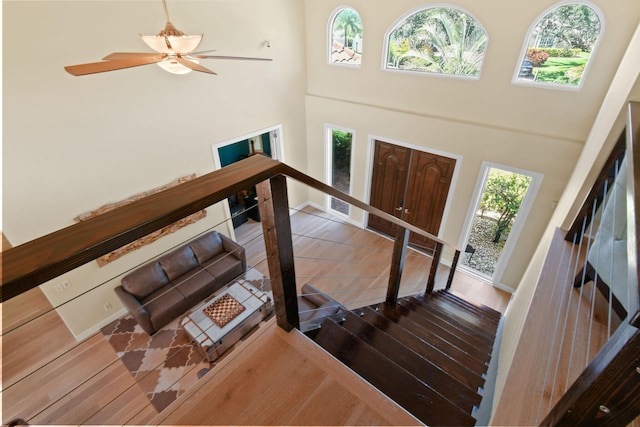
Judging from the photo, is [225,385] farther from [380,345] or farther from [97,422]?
[97,422]

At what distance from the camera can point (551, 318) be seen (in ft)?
5.72

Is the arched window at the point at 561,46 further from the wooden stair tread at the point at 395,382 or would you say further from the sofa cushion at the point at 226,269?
the sofa cushion at the point at 226,269

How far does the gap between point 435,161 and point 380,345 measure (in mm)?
3602

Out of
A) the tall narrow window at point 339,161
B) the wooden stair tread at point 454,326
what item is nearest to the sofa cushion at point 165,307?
the wooden stair tread at point 454,326

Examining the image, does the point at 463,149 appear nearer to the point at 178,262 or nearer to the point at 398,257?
the point at 398,257

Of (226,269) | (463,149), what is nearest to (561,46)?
(463,149)

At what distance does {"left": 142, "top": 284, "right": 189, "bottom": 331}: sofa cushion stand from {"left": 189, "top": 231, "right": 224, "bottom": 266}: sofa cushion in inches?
26.9

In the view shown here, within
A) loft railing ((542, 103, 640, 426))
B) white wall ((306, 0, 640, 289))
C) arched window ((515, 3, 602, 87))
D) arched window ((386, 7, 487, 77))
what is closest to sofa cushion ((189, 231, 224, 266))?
white wall ((306, 0, 640, 289))

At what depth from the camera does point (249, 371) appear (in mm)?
1372

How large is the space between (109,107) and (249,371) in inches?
144

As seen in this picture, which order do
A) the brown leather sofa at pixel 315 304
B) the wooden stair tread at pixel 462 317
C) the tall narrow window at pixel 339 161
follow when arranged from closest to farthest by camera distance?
the wooden stair tread at pixel 462 317, the brown leather sofa at pixel 315 304, the tall narrow window at pixel 339 161

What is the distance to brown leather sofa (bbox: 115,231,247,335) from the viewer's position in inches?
160

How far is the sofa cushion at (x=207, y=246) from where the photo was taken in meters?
4.84

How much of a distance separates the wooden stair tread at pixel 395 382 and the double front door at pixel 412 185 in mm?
3707
